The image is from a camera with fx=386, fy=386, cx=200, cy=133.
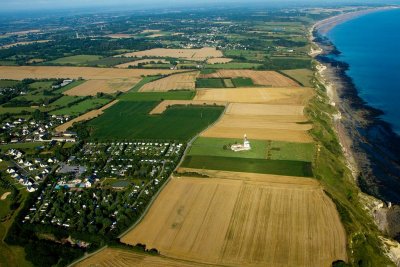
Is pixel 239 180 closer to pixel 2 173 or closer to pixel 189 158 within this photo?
pixel 189 158

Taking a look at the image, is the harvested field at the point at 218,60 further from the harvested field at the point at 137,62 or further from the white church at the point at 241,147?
the white church at the point at 241,147

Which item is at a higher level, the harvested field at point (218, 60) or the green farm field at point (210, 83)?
the green farm field at point (210, 83)

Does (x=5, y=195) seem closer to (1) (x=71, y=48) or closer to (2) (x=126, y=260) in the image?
(2) (x=126, y=260)

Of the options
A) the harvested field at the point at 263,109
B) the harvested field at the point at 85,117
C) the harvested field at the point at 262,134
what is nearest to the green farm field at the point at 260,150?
the harvested field at the point at 262,134

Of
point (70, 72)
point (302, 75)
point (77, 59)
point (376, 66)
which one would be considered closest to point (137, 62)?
point (70, 72)

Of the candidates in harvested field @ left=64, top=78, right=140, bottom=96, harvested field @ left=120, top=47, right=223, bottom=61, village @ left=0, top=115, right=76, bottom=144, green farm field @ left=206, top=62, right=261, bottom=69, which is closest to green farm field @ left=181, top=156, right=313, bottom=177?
village @ left=0, top=115, right=76, bottom=144

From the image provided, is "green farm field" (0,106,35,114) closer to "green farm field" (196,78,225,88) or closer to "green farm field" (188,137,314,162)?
"green farm field" (196,78,225,88)
